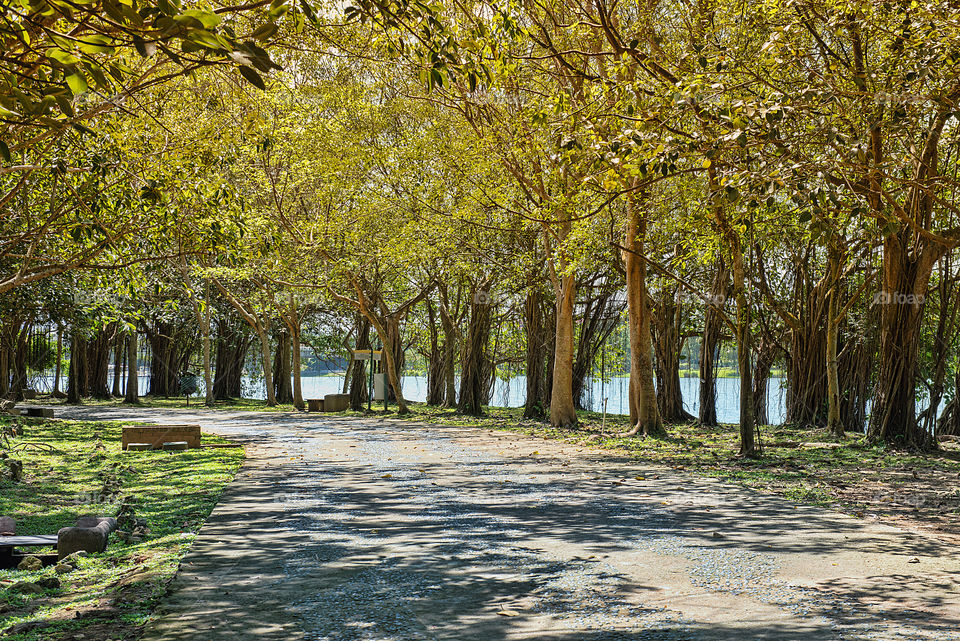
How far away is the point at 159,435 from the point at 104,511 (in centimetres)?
549

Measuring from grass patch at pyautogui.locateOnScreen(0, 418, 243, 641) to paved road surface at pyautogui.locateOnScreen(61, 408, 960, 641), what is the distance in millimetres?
188

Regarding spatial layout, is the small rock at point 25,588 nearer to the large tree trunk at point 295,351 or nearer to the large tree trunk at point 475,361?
the large tree trunk at point 475,361

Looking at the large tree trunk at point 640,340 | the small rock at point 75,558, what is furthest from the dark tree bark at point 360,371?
the small rock at point 75,558

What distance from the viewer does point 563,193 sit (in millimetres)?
13781

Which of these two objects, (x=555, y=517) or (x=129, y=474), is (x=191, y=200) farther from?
(x=555, y=517)

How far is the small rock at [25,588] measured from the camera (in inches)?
167

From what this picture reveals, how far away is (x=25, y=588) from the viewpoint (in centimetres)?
431

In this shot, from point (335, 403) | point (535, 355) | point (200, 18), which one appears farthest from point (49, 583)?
point (335, 403)

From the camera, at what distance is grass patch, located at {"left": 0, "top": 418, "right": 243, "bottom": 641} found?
3797 millimetres

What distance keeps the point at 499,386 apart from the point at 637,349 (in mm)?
23709

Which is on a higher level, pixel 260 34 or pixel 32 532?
pixel 260 34

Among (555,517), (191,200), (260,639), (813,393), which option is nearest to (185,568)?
(260,639)

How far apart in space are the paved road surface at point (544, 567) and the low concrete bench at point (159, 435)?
→ 354cm

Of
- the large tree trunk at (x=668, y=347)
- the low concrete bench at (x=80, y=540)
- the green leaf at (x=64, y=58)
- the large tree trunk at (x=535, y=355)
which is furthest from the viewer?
the large tree trunk at (x=535, y=355)
